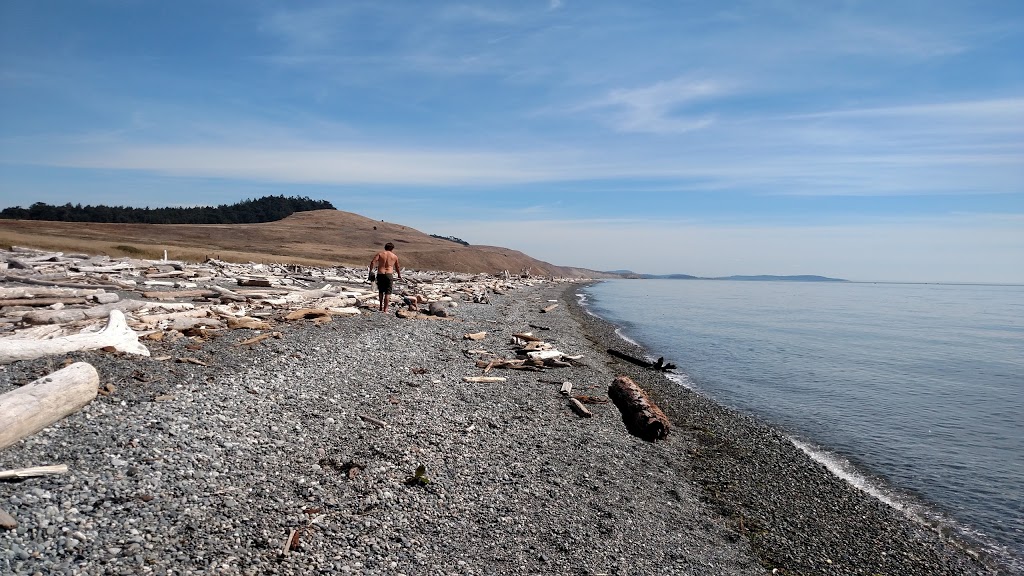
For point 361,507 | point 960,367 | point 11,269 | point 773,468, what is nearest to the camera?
point 361,507

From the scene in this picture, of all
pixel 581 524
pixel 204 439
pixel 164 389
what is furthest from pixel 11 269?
pixel 581 524

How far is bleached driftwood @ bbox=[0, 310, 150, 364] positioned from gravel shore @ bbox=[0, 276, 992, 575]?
1.17 ft

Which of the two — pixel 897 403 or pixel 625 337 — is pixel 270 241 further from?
pixel 897 403

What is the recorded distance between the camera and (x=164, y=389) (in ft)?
27.3

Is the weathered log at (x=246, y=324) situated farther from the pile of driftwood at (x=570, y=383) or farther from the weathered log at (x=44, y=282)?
the weathered log at (x=44, y=282)

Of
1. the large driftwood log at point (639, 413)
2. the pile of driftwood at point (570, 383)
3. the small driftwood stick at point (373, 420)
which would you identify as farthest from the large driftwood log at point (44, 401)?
the large driftwood log at point (639, 413)

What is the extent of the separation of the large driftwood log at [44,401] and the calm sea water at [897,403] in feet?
40.1

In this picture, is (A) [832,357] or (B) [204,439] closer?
(B) [204,439]

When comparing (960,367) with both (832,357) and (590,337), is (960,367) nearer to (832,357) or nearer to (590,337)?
(832,357)

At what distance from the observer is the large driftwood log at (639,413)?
1081cm

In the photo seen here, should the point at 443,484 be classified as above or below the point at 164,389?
below

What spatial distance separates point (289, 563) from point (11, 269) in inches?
931

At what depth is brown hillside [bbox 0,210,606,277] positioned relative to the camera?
43688mm

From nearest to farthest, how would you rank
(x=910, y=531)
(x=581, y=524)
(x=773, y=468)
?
(x=581, y=524) < (x=910, y=531) < (x=773, y=468)
